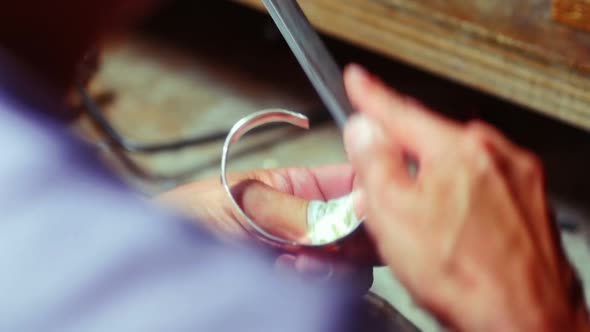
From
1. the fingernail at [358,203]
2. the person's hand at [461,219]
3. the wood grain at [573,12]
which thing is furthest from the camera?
the wood grain at [573,12]

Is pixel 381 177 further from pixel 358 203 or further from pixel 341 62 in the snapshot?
pixel 341 62

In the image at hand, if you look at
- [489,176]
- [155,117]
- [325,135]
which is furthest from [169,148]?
[489,176]

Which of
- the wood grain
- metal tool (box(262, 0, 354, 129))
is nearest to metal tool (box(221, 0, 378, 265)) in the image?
metal tool (box(262, 0, 354, 129))

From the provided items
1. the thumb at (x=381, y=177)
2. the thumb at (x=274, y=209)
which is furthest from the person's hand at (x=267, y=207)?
the thumb at (x=381, y=177)

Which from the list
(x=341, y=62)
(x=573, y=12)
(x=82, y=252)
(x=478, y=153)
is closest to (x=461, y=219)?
(x=478, y=153)

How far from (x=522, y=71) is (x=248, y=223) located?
0.26 metres

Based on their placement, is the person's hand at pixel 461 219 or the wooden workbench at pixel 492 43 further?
the wooden workbench at pixel 492 43

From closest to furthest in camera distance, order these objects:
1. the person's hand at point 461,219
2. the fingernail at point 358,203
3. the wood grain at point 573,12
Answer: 1. the person's hand at point 461,219
2. the fingernail at point 358,203
3. the wood grain at point 573,12

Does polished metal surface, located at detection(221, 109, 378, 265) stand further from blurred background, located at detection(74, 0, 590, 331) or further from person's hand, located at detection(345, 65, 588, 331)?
blurred background, located at detection(74, 0, 590, 331)

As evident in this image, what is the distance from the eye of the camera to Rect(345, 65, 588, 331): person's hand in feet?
0.89

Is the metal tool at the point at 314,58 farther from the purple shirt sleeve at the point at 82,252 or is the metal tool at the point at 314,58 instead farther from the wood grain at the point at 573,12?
the wood grain at the point at 573,12

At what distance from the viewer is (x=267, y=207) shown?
408 mm

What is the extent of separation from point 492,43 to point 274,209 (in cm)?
22

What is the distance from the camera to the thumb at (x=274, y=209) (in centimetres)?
40
